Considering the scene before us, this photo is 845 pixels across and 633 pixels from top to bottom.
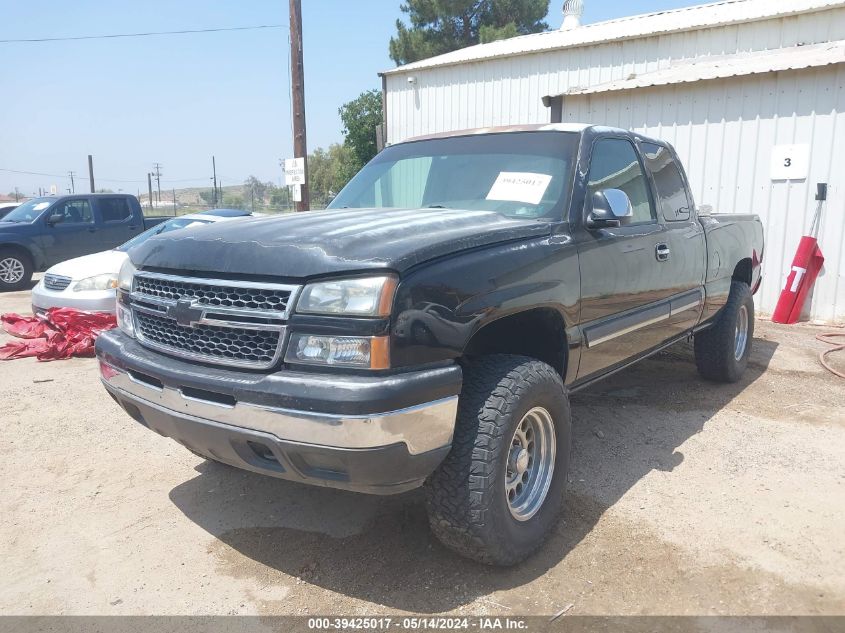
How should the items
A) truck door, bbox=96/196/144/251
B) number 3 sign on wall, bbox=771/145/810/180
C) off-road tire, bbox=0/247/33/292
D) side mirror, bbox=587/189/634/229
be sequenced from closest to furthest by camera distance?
side mirror, bbox=587/189/634/229 → number 3 sign on wall, bbox=771/145/810/180 → off-road tire, bbox=0/247/33/292 → truck door, bbox=96/196/144/251

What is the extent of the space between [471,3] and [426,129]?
21.9 m

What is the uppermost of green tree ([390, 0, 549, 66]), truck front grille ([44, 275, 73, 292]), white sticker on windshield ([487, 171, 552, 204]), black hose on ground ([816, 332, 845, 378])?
green tree ([390, 0, 549, 66])

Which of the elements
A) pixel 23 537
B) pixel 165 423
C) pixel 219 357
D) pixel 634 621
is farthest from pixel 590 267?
pixel 23 537

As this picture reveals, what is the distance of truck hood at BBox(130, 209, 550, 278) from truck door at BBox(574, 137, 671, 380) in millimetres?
428

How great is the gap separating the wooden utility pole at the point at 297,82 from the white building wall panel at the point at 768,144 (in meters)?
5.67

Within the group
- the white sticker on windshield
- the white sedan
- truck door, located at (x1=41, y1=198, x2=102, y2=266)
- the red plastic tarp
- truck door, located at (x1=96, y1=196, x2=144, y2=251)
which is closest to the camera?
the white sticker on windshield

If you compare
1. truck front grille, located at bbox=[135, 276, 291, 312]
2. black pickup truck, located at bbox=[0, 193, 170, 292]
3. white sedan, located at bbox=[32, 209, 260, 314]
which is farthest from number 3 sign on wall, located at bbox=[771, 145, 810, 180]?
black pickup truck, located at bbox=[0, 193, 170, 292]

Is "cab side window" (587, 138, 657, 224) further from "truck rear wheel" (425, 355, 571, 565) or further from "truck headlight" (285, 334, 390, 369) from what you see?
"truck headlight" (285, 334, 390, 369)

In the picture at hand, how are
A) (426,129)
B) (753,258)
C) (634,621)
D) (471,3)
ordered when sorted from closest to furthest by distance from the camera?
1. (634,621)
2. (753,258)
3. (426,129)
4. (471,3)

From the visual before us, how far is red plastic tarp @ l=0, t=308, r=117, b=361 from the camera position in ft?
21.9

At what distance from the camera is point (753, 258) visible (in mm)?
5730

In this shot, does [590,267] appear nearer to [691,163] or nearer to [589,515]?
[589,515]

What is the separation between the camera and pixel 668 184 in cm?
446

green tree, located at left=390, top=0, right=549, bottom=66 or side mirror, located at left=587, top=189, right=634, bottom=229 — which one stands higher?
green tree, located at left=390, top=0, right=549, bottom=66
